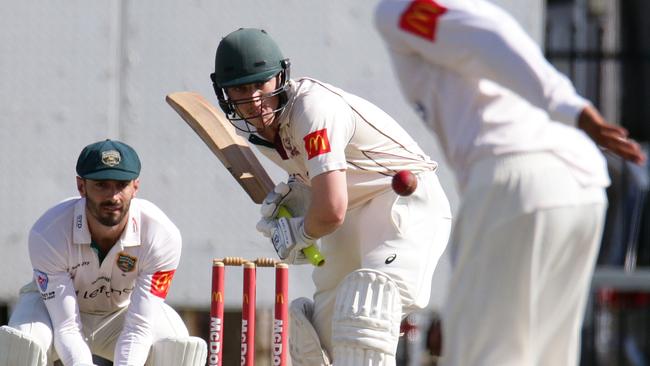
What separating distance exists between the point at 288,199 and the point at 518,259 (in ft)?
5.12

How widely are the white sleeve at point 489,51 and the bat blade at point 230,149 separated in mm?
1694

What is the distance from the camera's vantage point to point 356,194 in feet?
14.6

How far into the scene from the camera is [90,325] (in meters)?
5.26

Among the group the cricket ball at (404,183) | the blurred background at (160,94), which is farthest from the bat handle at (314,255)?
the blurred background at (160,94)

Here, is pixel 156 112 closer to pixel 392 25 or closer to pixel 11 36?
pixel 11 36

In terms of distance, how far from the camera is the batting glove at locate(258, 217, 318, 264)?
439 centimetres

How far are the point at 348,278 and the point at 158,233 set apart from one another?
3.79 feet

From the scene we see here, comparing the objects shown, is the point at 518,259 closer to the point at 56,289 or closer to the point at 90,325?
the point at 56,289

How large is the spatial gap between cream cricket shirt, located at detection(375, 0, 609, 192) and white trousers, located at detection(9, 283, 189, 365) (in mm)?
2033

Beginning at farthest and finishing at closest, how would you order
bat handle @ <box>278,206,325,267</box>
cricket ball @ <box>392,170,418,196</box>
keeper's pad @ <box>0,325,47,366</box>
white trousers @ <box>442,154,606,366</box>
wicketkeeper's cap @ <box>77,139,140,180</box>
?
wicketkeeper's cap @ <box>77,139,140,180</box>
keeper's pad @ <box>0,325,47,366</box>
bat handle @ <box>278,206,325,267</box>
cricket ball @ <box>392,170,418,196</box>
white trousers @ <box>442,154,606,366</box>

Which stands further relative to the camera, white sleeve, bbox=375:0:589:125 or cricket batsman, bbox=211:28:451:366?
cricket batsman, bbox=211:28:451:366

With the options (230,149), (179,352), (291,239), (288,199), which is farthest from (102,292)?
(291,239)

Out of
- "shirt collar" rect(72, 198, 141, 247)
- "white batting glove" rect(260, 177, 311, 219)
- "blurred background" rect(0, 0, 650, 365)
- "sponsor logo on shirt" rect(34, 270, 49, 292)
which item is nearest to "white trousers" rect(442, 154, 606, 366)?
"white batting glove" rect(260, 177, 311, 219)

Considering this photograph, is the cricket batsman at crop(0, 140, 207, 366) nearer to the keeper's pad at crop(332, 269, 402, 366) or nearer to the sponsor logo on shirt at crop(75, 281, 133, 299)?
the sponsor logo on shirt at crop(75, 281, 133, 299)
